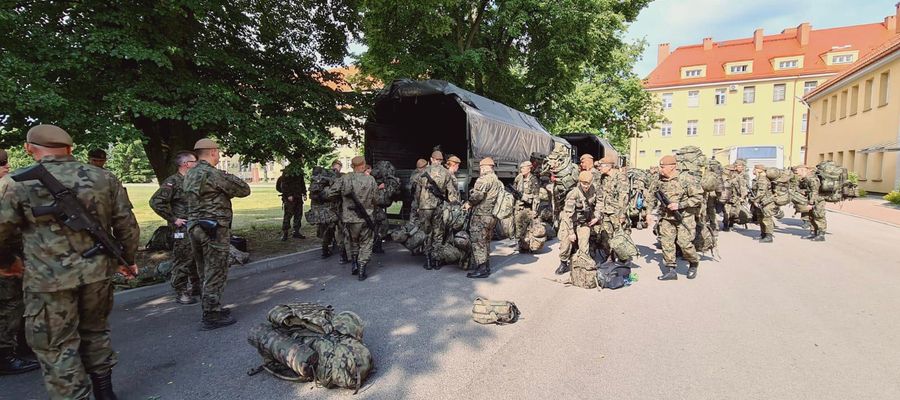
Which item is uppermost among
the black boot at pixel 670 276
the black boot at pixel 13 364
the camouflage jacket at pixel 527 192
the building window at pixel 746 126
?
the building window at pixel 746 126

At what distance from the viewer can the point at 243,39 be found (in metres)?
Result: 7.00

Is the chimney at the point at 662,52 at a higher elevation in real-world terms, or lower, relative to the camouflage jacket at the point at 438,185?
higher

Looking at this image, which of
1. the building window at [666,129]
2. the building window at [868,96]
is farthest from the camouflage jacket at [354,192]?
the building window at [666,129]

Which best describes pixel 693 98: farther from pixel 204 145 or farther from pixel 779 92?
pixel 204 145

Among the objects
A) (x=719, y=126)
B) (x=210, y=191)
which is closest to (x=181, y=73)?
(x=210, y=191)

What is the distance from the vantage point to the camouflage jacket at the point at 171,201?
5391 millimetres

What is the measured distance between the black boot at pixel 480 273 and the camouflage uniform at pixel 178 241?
372cm

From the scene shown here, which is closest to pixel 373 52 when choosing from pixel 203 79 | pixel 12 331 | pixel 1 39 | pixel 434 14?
pixel 434 14

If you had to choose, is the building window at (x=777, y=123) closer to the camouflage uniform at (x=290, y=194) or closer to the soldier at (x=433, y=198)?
the soldier at (x=433, y=198)

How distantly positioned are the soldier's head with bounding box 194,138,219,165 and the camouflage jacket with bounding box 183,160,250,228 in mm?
A: 54

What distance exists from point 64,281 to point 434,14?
11.2 metres

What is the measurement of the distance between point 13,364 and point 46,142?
213 cm

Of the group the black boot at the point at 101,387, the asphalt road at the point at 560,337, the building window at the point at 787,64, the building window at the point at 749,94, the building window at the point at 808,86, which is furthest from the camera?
the building window at the point at 749,94

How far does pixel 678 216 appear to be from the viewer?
6508mm
